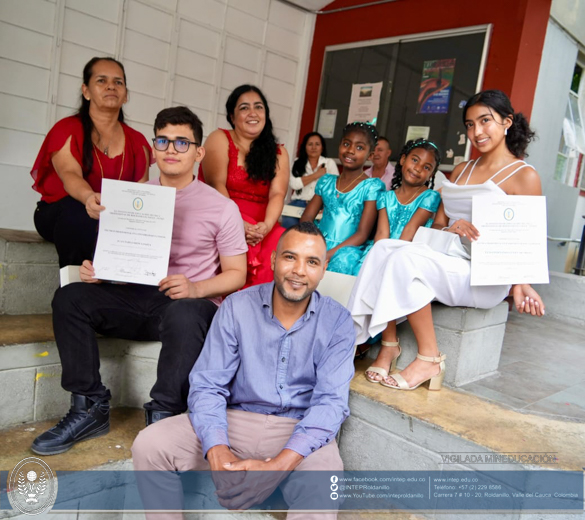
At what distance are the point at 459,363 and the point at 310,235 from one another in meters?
0.98

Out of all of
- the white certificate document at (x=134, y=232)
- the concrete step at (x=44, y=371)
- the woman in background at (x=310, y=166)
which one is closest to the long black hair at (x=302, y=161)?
the woman in background at (x=310, y=166)

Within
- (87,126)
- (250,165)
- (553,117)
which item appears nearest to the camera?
(87,126)

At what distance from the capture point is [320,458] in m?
1.63

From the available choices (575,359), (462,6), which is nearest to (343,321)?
(575,359)

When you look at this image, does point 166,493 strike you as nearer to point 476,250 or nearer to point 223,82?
point 476,250

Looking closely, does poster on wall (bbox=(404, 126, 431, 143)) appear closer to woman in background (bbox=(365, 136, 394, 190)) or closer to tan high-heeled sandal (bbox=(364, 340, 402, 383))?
woman in background (bbox=(365, 136, 394, 190))

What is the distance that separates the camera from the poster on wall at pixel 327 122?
625 cm

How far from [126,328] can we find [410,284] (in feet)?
3.80

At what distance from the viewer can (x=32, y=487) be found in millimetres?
1730

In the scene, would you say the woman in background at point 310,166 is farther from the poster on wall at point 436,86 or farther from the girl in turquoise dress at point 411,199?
the girl in turquoise dress at point 411,199

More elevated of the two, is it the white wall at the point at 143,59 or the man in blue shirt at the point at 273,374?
the white wall at the point at 143,59

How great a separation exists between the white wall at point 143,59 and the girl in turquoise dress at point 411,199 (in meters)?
3.41

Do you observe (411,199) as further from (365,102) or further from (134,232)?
(365,102)

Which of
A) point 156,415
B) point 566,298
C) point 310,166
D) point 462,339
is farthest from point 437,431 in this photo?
point 310,166
